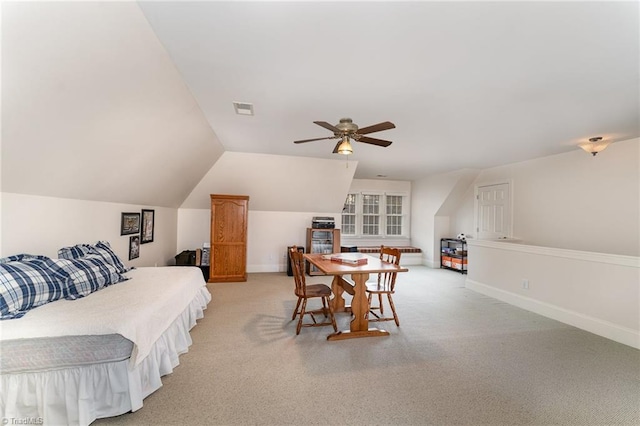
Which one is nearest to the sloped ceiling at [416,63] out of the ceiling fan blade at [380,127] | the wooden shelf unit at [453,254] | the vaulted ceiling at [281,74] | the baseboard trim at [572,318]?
the vaulted ceiling at [281,74]

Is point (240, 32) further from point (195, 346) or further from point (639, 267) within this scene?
point (639, 267)

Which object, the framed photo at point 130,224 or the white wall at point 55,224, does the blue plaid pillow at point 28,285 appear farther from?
the framed photo at point 130,224

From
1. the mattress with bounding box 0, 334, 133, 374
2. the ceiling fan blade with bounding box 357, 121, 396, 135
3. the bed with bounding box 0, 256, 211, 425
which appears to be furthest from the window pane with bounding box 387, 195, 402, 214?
the mattress with bounding box 0, 334, 133, 374

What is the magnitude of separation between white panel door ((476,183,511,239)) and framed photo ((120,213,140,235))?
23.0 feet

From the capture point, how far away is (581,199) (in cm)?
440

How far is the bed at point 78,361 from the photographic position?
1.66 m

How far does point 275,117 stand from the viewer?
3.20 m

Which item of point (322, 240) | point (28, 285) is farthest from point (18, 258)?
point (322, 240)

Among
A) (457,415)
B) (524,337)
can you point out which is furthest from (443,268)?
(457,415)

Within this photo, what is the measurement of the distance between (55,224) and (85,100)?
4.79 feet

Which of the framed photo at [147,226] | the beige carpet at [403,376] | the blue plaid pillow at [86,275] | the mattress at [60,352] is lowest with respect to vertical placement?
the beige carpet at [403,376]

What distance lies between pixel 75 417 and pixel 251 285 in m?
3.42

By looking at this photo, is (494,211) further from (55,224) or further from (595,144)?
(55,224)

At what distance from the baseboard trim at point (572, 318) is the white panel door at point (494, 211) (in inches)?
66.2
